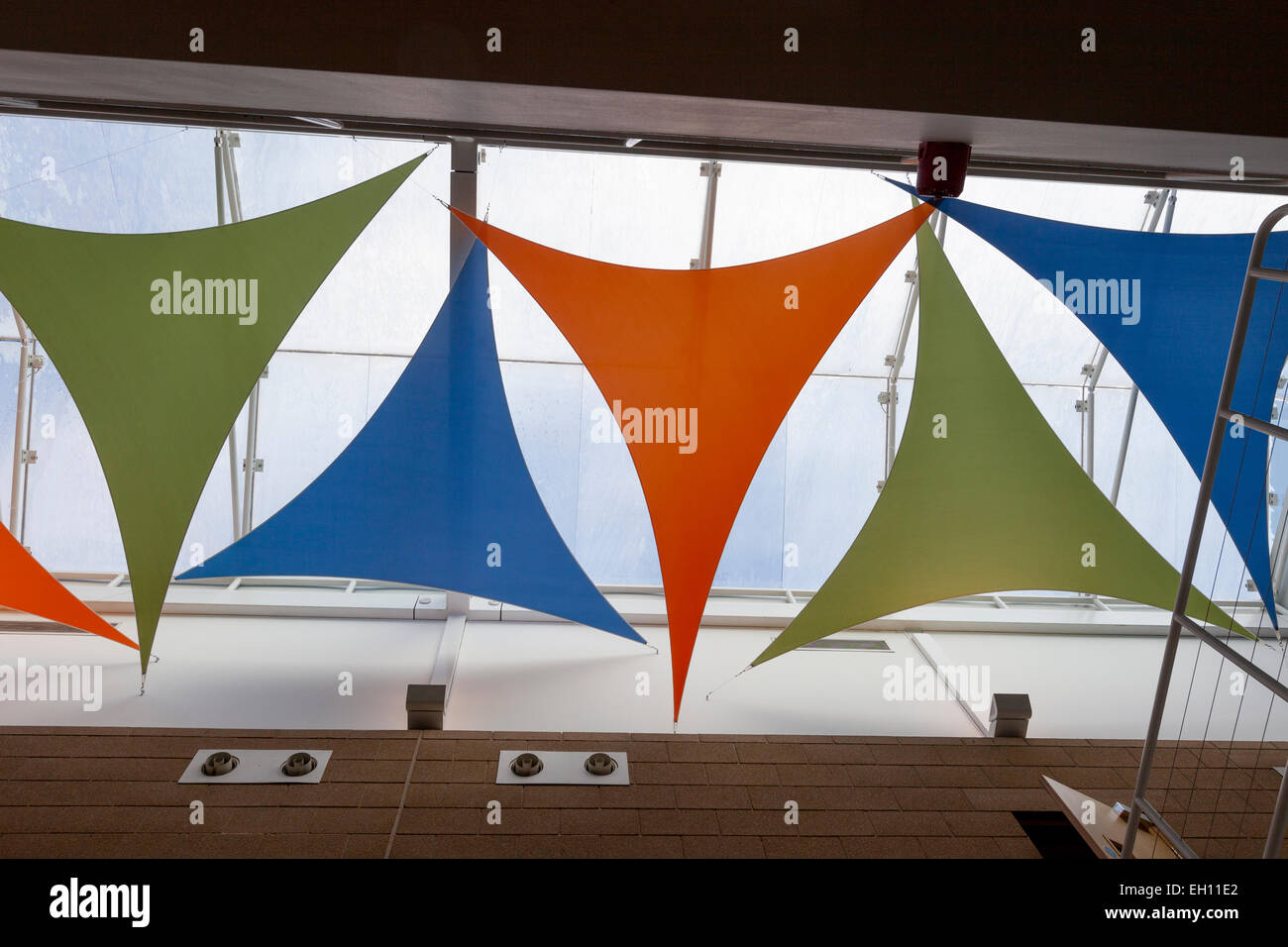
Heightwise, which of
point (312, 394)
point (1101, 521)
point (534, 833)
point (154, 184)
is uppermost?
point (154, 184)

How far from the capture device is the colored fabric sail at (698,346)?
10.9ft

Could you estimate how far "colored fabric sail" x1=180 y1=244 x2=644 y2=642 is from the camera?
11.5 feet

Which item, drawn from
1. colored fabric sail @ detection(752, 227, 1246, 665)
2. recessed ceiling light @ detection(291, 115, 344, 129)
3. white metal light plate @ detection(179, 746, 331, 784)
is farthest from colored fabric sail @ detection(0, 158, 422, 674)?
colored fabric sail @ detection(752, 227, 1246, 665)

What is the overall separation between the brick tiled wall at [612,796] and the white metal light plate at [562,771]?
0.09 ft

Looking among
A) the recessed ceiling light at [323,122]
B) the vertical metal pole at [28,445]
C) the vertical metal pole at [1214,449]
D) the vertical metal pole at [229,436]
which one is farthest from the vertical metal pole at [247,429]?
the vertical metal pole at [1214,449]

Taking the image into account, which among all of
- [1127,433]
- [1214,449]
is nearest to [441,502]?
[1214,449]

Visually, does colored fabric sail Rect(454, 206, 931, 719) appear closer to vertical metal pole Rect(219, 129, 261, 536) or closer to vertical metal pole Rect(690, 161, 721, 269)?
vertical metal pole Rect(690, 161, 721, 269)

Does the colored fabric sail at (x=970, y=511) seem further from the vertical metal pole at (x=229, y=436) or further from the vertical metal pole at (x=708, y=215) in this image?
the vertical metal pole at (x=229, y=436)

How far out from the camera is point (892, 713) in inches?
148

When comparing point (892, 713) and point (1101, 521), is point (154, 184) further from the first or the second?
point (1101, 521)

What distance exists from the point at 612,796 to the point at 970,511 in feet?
5.51
